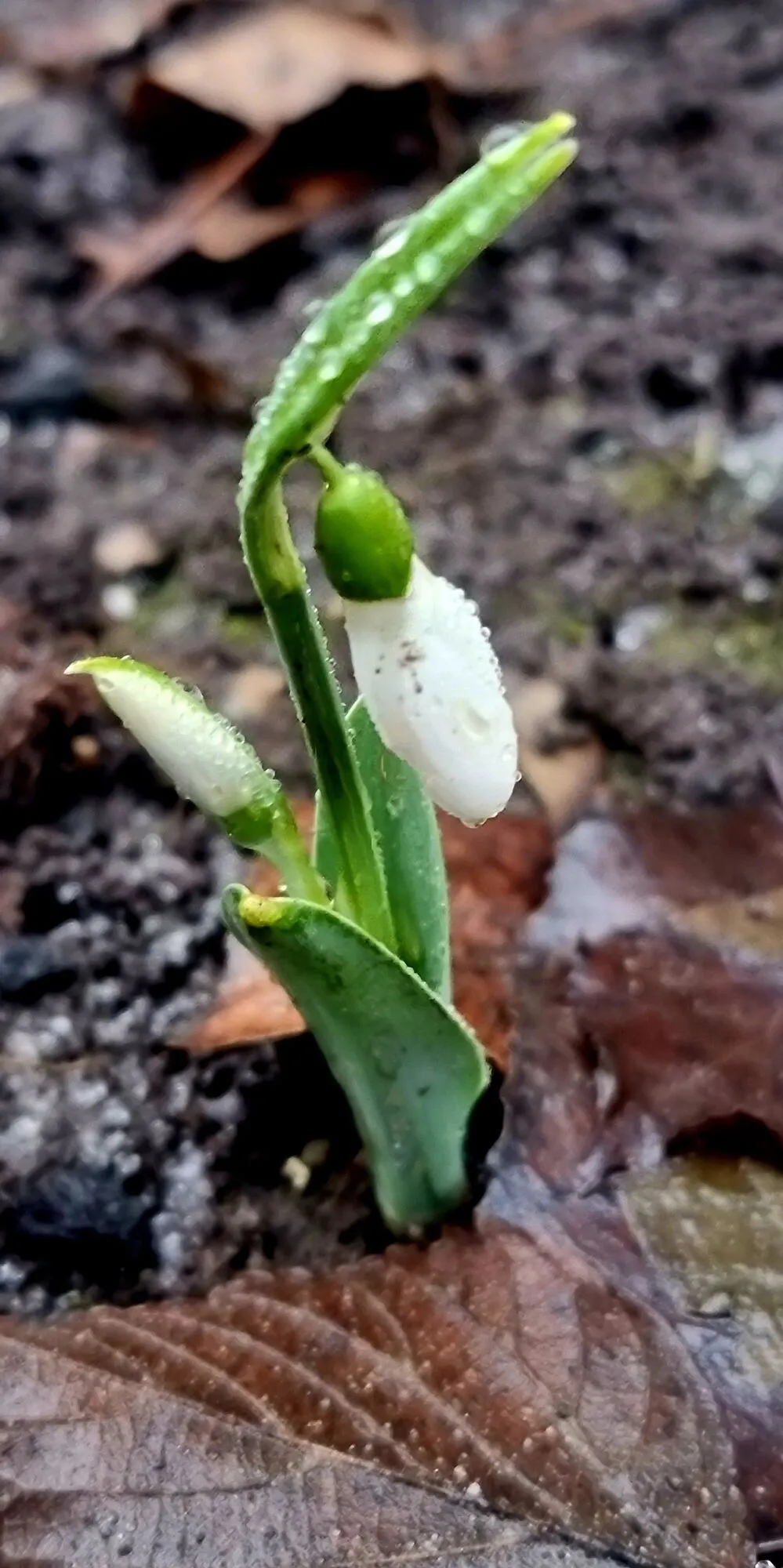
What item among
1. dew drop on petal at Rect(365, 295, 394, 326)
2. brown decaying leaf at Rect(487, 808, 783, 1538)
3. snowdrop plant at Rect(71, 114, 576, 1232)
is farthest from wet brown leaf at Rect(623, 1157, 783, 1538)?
dew drop on petal at Rect(365, 295, 394, 326)

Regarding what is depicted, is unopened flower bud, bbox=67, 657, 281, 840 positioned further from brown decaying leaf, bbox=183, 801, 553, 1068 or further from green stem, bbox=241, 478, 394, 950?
brown decaying leaf, bbox=183, 801, 553, 1068

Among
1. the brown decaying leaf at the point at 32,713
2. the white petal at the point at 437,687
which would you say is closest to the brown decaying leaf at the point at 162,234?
the brown decaying leaf at the point at 32,713

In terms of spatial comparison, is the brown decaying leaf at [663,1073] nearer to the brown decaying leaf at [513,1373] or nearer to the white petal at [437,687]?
the brown decaying leaf at [513,1373]

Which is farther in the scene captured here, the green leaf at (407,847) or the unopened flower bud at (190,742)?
the green leaf at (407,847)

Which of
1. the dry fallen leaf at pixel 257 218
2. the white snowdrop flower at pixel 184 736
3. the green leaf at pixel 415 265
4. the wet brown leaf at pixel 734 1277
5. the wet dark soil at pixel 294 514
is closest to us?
the green leaf at pixel 415 265

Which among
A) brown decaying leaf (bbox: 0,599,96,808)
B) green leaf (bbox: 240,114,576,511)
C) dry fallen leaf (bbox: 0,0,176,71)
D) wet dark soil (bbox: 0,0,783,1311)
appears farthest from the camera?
dry fallen leaf (bbox: 0,0,176,71)

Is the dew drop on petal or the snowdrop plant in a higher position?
the dew drop on petal

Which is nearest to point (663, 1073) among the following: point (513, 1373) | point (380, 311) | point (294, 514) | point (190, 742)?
point (513, 1373)
